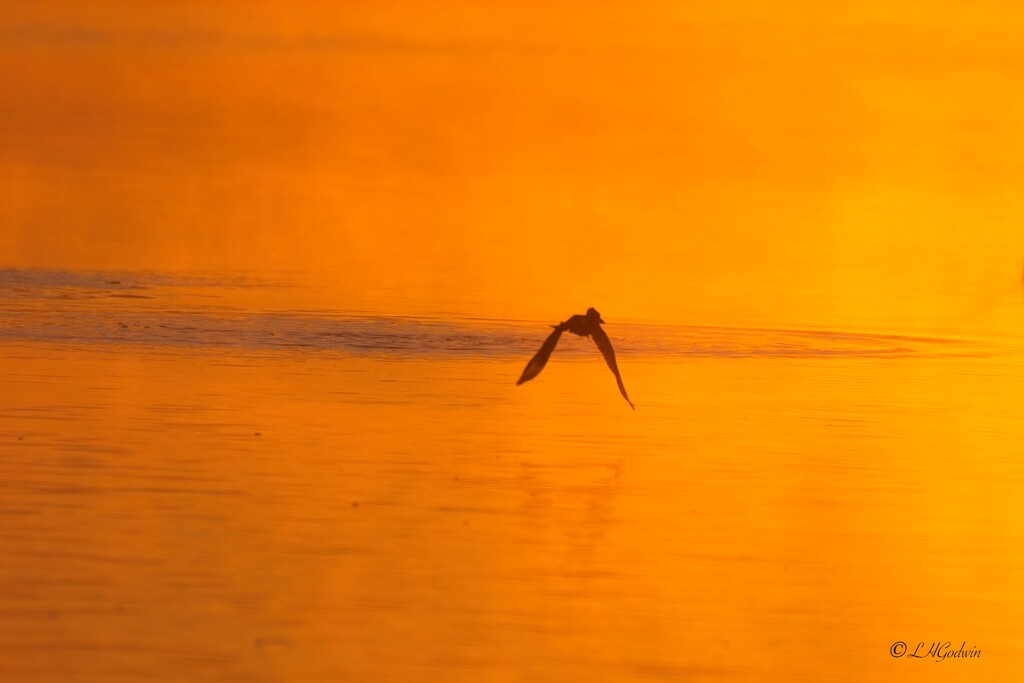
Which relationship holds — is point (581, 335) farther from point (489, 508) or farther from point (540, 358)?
point (489, 508)

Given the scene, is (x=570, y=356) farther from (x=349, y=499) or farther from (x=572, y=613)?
(x=572, y=613)

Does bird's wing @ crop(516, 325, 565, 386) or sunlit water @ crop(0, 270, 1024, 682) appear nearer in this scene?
sunlit water @ crop(0, 270, 1024, 682)

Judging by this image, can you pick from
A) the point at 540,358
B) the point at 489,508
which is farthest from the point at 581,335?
the point at 489,508

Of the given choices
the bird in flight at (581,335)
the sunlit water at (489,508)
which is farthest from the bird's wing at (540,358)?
the sunlit water at (489,508)

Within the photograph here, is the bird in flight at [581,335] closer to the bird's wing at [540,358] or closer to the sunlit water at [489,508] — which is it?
the bird's wing at [540,358]

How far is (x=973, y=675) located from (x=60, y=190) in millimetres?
23119

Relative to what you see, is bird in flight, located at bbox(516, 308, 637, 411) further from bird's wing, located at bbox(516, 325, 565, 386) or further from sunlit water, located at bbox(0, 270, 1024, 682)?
sunlit water, located at bbox(0, 270, 1024, 682)

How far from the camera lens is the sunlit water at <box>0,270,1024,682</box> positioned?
8.43 metres

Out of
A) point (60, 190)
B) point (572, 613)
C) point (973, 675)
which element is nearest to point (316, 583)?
point (572, 613)

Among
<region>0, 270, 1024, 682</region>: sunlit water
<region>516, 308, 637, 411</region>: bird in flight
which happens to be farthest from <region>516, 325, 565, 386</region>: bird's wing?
<region>0, 270, 1024, 682</region>: sunlit water

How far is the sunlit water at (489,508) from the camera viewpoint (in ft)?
27.7

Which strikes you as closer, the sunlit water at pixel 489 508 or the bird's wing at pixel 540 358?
the sunlit water at pixel 489 508

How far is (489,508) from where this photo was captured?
10.7 m

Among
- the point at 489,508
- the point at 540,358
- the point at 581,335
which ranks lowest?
the point at 489,508
